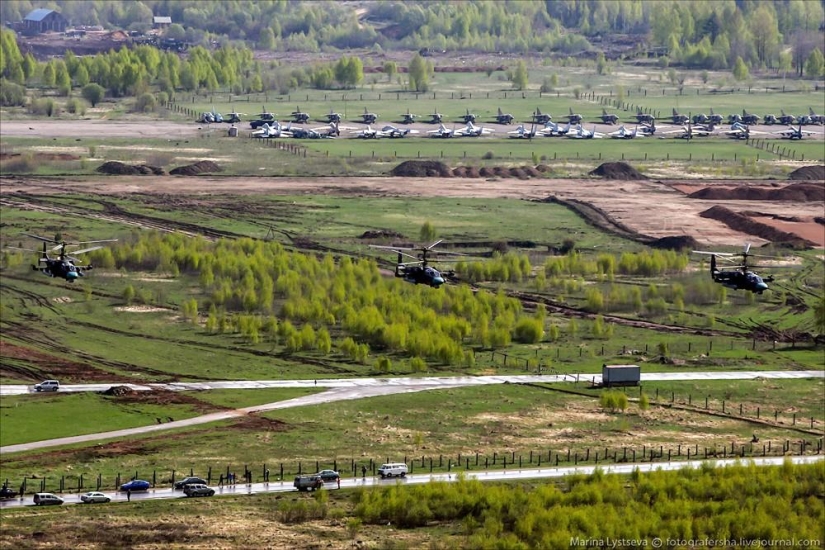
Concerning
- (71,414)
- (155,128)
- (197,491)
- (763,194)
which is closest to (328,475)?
(197,491)

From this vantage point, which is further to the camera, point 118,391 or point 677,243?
point 677,243

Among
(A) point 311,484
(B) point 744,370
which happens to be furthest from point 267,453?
(B) point 744,370

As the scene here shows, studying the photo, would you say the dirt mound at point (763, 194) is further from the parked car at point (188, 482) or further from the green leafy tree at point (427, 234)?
the parked car at point (188, 482)

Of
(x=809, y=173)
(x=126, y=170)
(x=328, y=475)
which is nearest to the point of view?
(x=328, y=475)

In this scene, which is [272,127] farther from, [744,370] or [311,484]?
[311,484]

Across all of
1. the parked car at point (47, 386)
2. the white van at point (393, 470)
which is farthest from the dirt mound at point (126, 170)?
the white van at point (393, 470)

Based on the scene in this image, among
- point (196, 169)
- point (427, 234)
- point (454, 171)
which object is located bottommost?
point (427, 234)

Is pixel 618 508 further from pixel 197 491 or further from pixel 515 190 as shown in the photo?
pixel 515 190

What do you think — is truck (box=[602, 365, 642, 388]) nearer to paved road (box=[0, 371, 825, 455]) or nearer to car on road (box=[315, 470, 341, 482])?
paved road (box=[0, 371, 825, 455])
